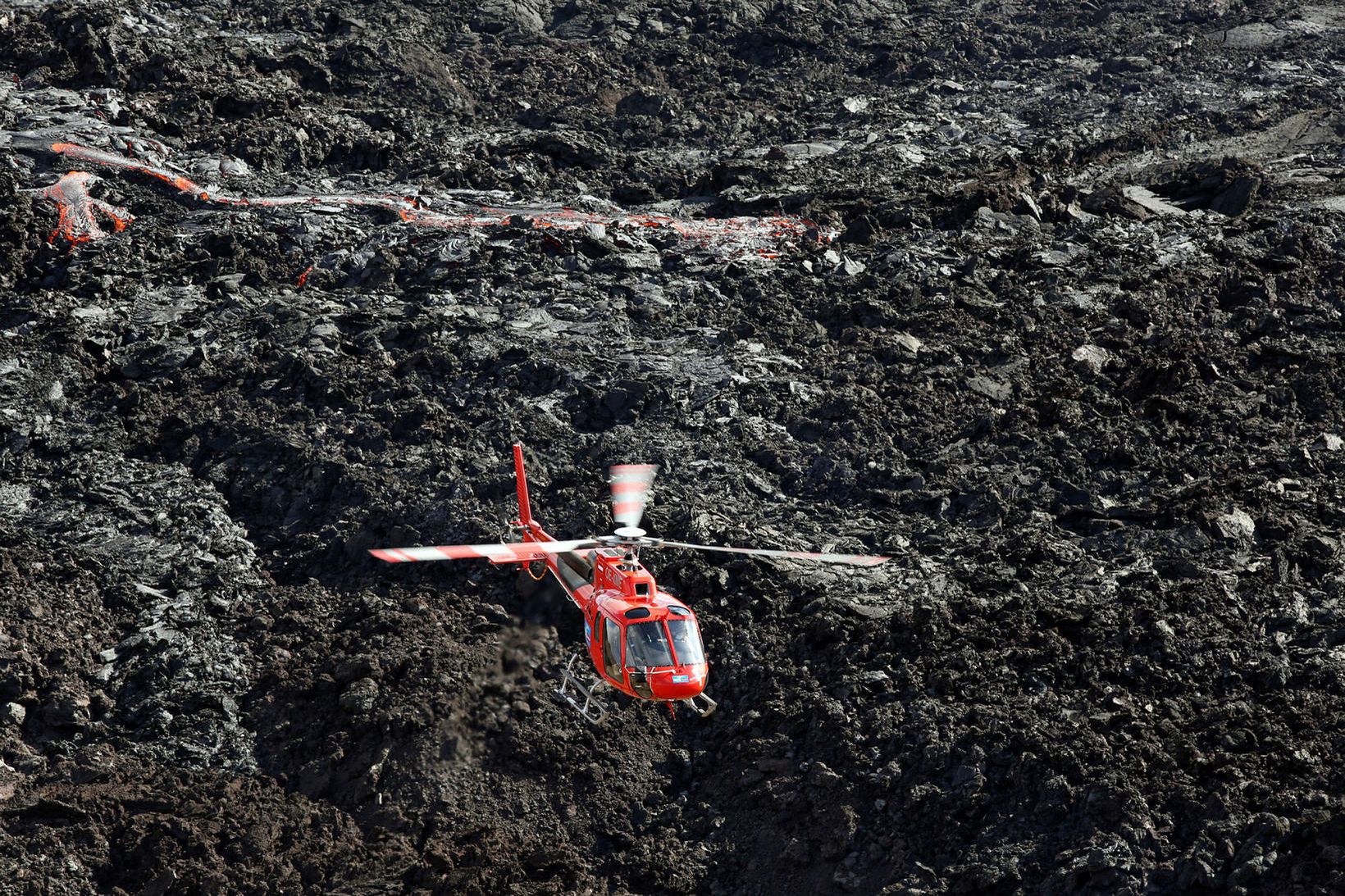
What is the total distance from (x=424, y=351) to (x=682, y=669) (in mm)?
11876

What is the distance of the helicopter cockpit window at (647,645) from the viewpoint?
15.1m

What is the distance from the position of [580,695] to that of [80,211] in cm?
1808

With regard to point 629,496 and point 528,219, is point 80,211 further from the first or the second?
point 629,496

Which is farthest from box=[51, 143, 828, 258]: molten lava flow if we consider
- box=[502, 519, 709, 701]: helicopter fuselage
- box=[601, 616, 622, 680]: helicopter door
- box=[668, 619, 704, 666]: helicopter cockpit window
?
box=[668, 619, 704, 666]: helicopter cockpit window

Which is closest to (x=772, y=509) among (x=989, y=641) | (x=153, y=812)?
(x=989, y=641)

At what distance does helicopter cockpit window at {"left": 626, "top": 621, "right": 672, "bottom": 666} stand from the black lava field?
116 inches

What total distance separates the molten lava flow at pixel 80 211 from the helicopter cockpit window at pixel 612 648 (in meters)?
18.4

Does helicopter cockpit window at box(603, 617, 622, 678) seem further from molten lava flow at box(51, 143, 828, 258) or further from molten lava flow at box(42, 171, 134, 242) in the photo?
molten lava flow at box(42, 171, 134, 242)

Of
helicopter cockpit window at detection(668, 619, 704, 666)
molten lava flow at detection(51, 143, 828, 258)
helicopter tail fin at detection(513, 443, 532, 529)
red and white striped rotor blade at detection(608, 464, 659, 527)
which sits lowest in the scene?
molten lava flow at detection(51, 143, 828, 258)

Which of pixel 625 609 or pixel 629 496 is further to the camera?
pixel 629 496

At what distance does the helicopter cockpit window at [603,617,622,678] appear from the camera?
15.4m

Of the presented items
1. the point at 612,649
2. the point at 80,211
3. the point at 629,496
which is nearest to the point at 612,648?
the point at 612,649

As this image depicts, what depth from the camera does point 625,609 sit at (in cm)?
1547

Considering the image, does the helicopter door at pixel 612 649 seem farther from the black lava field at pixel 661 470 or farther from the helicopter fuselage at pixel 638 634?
the black lava field at pixel 661 470
